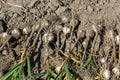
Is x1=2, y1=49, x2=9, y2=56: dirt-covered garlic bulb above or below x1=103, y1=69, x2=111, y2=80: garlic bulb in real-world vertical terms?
above

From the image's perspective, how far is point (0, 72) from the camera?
1955 mm

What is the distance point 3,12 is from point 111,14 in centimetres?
69

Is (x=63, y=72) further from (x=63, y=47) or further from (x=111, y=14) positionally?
(x=111, y=14)

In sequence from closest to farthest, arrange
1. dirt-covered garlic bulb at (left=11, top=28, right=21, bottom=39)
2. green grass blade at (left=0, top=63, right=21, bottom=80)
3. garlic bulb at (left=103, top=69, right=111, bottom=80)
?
green grass blade at (left=0, top=63, right=21, bottom=80)
garlic bulb at (left=103, top=69, right=111, bottom=80)
dirt-covered garlic bulb at (left=11, top=28, right=21, bottom=39)

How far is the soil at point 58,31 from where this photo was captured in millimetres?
2051

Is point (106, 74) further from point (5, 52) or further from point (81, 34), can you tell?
point (5, 52)

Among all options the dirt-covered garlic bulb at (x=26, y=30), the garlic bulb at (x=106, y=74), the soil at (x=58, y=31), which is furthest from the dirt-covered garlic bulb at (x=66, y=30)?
the garlic bulb at (x=106, y=74)

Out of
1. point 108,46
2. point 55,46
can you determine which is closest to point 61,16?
point 55,46

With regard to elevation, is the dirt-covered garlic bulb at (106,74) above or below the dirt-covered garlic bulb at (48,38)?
below

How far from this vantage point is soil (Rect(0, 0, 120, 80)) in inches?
80.7

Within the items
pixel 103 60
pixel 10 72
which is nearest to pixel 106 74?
pixel 103 60

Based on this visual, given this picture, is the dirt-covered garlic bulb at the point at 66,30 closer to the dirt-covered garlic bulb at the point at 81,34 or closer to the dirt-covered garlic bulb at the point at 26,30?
the dirt-covered garlic bulb at the point at 81,34

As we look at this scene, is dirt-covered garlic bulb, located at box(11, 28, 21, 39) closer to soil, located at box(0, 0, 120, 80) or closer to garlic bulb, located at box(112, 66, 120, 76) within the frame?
soil, located at box(0, 0, 120, 80)

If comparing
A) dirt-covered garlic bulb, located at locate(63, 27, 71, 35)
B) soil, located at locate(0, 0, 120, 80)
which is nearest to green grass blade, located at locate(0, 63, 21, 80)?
soil, located at locate(0, 0, 120, 80)
